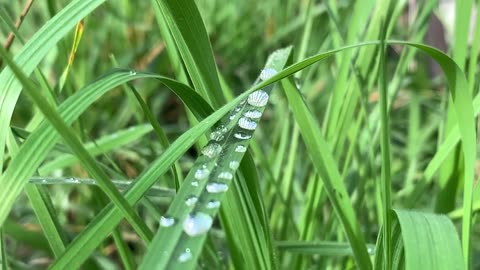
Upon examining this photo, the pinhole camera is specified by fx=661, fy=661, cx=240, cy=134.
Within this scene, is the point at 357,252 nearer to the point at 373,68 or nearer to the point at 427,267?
the point at 427,267

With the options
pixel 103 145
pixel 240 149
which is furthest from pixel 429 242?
pixel 103 145

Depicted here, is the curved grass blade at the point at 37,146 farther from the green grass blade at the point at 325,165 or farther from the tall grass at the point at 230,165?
the green grass blade at the point at 325,165

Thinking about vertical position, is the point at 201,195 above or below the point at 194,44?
below

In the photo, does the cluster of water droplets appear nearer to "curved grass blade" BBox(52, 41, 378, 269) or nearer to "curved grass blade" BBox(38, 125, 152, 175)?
"curved grass blade" BBox(52, 41, 378, 269)

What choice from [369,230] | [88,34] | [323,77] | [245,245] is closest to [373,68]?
[369,230]

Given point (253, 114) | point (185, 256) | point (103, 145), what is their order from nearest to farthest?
point (185, 256) → point (253, 114) → point (103, 145)

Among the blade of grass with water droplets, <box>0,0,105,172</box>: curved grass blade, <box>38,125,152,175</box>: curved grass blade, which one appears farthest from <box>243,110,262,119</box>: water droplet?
<box>38,125,152,175</box>: curved grass blade

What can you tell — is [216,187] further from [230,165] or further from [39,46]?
[39,46]
